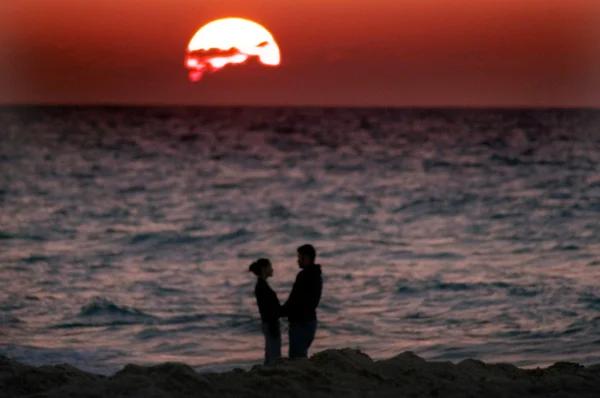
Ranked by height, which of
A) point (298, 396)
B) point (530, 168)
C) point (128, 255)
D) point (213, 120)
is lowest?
point (298, 396)

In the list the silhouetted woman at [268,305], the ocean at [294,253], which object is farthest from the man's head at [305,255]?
the ocean at [294,253]

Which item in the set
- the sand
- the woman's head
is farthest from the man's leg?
the woman's head

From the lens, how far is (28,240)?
28.0 m

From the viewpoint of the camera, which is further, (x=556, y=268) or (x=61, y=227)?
(x=61, y=227)

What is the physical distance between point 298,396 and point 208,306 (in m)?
8.91

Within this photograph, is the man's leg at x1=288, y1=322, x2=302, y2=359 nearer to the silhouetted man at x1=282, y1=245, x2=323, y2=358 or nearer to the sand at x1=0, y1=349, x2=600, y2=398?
the silhouetted man at x1=282, y1=245, x2=323, y2=358

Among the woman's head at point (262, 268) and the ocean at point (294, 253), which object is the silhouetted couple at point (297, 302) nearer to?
the woman's head at point (262, 268)

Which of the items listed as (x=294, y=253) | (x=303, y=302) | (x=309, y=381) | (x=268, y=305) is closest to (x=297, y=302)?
(x=303, y=302)

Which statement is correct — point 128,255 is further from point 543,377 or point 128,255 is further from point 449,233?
point 543,377

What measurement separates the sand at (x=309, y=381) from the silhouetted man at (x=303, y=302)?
414 mm

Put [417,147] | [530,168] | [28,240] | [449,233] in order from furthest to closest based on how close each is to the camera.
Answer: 1. [417,147]
2. [530,168]
3. [449,233]
4. [28,240]

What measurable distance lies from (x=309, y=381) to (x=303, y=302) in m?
1.15

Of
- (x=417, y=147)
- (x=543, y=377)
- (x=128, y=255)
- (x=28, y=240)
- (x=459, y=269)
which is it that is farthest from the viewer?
(x=417, y=147)

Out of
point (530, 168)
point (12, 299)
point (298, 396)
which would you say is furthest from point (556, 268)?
point (530, 168)
